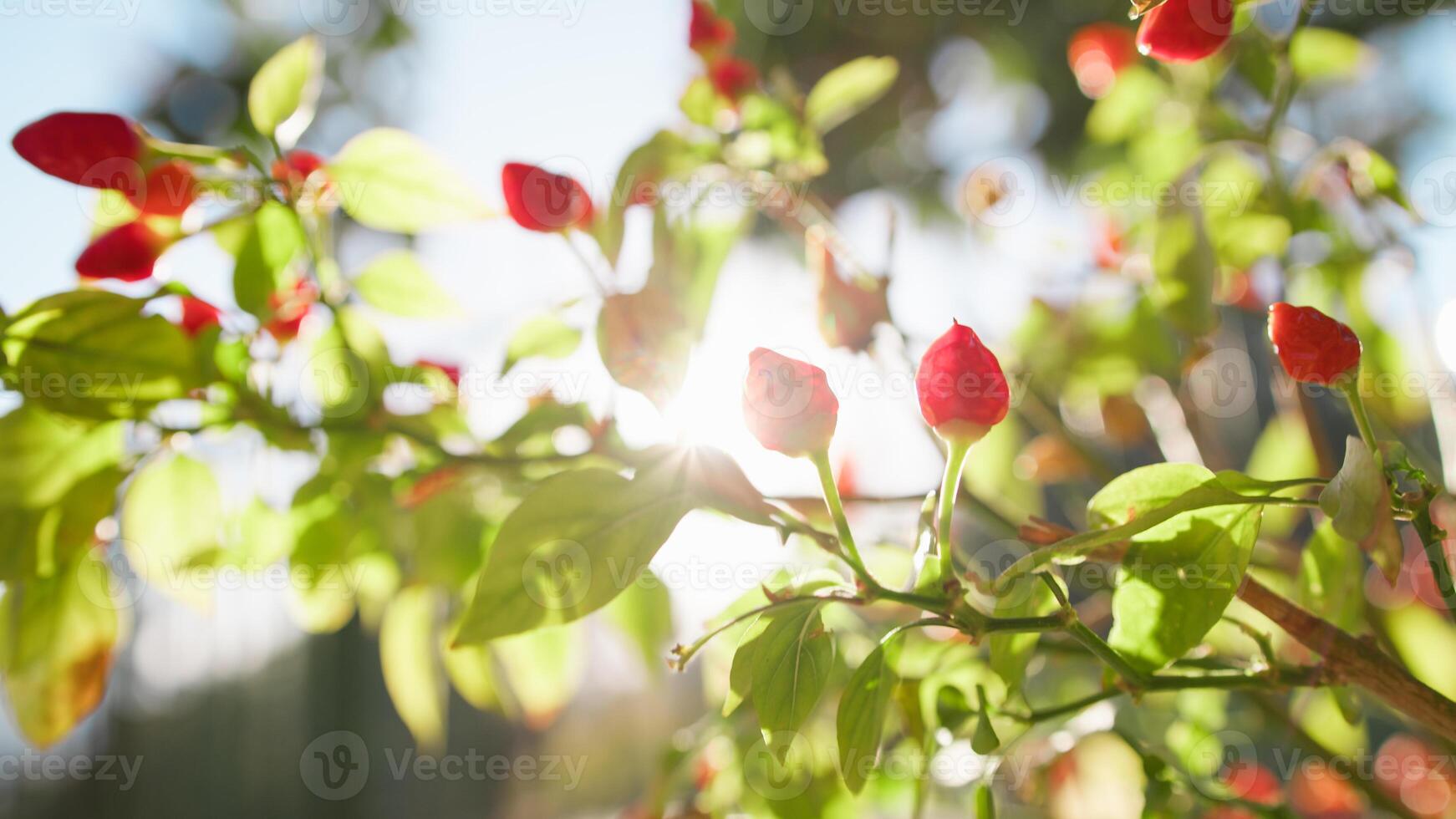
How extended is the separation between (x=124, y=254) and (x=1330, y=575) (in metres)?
0.45

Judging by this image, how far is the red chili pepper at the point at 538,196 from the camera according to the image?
0.38 meters

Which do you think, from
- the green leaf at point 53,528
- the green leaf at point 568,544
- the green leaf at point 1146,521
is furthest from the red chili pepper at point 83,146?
the green leaf at point 1146,521

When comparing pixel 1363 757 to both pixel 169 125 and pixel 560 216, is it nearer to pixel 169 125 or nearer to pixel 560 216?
pixel 560 216

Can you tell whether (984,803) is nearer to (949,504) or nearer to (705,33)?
(949,504)

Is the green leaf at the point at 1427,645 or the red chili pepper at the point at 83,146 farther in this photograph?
the green leaf at the point at 1427,645

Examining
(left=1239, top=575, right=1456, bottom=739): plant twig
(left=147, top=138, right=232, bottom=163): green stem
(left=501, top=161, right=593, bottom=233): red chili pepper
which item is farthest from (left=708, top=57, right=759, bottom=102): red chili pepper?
(left=1239, top=575, right=1456, bottom=739): plant twig

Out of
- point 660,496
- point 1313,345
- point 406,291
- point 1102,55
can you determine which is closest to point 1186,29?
point 1313,345

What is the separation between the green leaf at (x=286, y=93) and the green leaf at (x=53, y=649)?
0.61 feet

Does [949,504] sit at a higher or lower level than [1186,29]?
lower

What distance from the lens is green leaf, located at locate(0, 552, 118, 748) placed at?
1.24 feet

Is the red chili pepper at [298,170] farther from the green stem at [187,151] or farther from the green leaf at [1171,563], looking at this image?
the green leaf at [1171,563]

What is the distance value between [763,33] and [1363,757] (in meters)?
1.51

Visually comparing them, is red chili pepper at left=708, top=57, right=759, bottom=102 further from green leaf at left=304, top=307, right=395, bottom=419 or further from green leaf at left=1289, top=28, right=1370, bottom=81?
green leaf at left=1289, top=28, right=1370, bottom=81

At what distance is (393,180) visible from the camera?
397 mm
